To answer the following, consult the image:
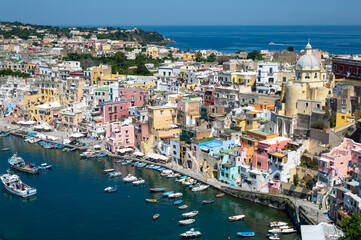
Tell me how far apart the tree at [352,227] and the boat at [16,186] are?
62.7ft

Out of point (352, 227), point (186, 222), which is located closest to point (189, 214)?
point (186, 222)

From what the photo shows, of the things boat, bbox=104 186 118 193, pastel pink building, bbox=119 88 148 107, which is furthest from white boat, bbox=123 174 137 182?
pastel pink building, bbox=119 88 148 107

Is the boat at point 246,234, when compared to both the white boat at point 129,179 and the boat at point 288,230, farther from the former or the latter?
the white boat at point 129,179

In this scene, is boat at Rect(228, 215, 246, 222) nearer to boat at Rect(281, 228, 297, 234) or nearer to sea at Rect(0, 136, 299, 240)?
sea at Rect(0, 136, 299, 240)

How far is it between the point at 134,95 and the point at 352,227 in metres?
28.3

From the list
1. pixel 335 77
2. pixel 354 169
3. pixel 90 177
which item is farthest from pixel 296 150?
pixel 90 177

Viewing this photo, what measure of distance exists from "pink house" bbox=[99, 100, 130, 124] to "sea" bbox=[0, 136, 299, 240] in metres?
8.99

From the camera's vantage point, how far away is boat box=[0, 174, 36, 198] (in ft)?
96.4

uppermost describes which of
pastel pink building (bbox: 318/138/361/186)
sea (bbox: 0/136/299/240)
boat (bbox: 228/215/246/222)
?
pastel pink building (bbox: 318/138/361/186)

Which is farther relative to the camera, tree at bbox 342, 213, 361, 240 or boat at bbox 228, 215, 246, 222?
boat at bbox 228, 215, 246, 222

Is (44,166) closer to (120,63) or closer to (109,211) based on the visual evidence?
(109,211)

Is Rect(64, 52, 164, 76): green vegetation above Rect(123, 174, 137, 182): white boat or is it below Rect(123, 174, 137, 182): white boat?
above

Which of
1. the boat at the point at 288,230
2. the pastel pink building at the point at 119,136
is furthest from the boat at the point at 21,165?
the boat at the point at 288,230

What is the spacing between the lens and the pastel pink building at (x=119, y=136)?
37.3 meters
